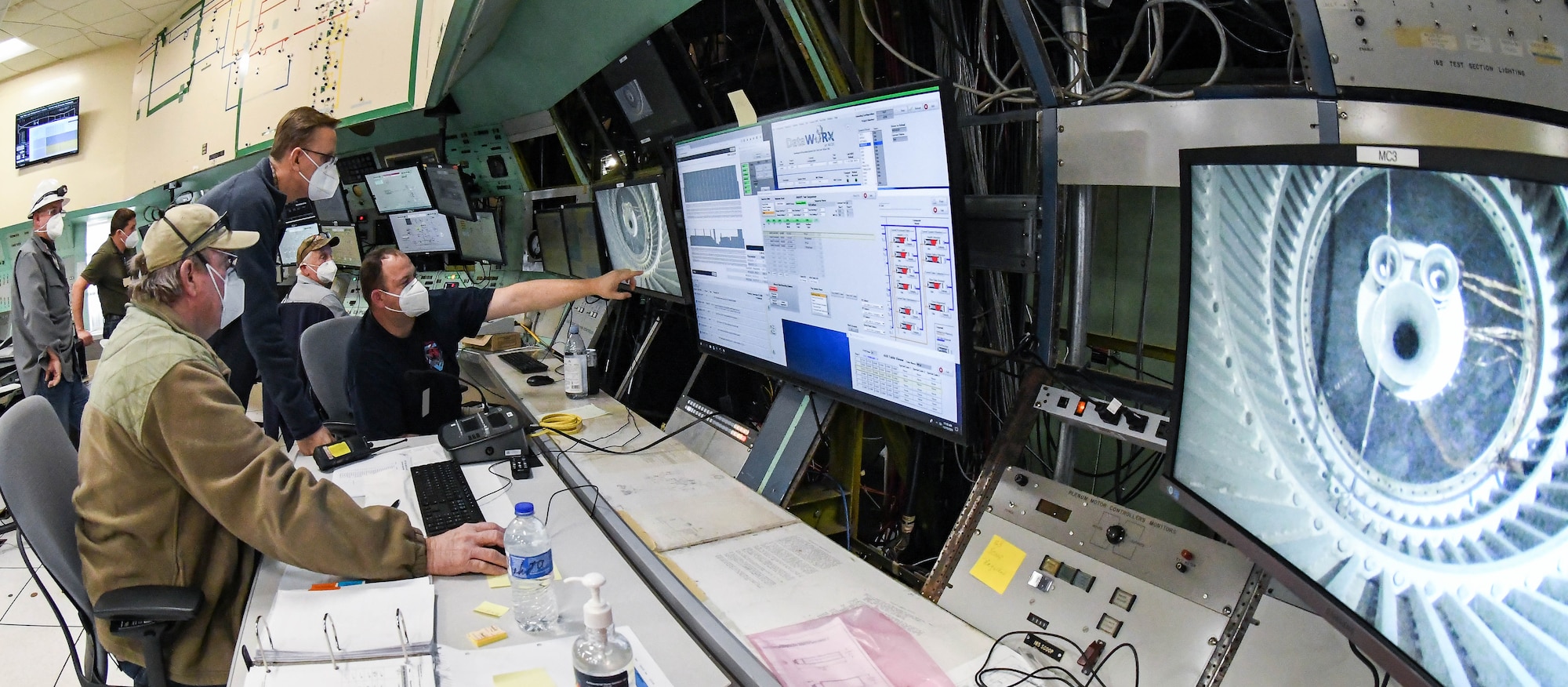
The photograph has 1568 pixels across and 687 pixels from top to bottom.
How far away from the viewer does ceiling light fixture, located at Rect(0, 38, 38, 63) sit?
15.8ft

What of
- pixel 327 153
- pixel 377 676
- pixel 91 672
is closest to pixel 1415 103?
pixel 377 676

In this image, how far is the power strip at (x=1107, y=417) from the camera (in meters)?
1.20

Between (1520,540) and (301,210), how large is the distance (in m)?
6.24

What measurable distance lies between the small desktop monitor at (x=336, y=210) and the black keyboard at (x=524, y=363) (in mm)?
2156

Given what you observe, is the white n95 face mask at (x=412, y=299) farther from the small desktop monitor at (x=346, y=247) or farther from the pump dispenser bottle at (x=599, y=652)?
the small desktop monitor at (x=346, y=247)

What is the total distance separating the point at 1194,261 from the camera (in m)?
0.97

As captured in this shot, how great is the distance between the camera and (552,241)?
3447mm

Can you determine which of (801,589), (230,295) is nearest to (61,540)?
(230,295)

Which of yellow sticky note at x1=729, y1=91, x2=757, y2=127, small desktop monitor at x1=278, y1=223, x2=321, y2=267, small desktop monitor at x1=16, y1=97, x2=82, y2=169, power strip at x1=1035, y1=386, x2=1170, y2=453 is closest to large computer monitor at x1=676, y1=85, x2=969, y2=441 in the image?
yellow sticky note at x1=729, y1=91, x2=757, y2=127

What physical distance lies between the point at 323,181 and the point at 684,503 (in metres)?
1.71

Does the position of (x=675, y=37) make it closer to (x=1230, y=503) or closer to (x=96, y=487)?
(x=96, y=487)

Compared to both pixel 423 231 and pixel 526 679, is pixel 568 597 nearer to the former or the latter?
pixel 526 679

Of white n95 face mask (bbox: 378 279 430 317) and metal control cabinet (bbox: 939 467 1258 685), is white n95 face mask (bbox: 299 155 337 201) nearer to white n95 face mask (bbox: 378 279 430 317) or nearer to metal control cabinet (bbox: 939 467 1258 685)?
white n95 face mask (bbox: 378 279 430 317)

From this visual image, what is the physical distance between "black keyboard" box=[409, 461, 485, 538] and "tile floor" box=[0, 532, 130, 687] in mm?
1201
